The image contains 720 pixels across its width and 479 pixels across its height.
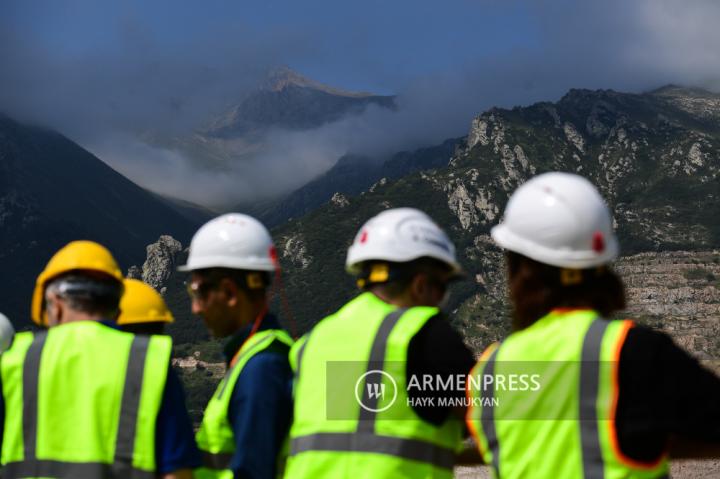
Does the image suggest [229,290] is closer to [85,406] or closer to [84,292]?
[84,292]

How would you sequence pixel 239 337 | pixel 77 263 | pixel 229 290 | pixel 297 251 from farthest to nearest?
1. pixel 297 251
2. pixel 229 290
3. pixel 239 337
4. pixel 77 263

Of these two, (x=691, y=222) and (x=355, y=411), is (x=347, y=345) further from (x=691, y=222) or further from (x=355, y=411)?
(x=691, y=222)

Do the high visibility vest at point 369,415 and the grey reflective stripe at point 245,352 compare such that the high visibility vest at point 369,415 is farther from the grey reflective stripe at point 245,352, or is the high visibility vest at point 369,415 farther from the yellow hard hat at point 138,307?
the yellow hard hat at point 138,307

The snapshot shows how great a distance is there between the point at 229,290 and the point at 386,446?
1496 mm

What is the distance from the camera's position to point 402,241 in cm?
429

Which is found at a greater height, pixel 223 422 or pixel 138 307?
pixel 138 307

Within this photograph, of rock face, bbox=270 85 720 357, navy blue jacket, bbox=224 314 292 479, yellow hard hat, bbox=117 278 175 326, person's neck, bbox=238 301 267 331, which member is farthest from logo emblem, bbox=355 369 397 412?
rock face, bbox=270 85 720 357

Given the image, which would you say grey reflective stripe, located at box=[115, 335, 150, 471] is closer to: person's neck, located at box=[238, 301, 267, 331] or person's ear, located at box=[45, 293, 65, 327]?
person's ear, located at box=[45, 293, 65, 327]

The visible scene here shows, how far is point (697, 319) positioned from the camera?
526ft

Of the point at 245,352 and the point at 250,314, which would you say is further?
the point at 250,314

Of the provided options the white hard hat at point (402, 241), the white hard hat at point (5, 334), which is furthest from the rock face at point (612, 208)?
the white hard hat at point (402, 241)

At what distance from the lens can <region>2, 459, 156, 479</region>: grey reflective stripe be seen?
13.0 feet

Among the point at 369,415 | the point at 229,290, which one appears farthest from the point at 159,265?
the point at 369,415

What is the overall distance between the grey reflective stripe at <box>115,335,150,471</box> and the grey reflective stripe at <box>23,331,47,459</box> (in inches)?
15.6
